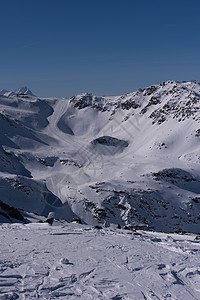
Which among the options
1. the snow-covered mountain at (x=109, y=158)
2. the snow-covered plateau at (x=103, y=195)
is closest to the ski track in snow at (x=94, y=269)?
the snow-covered plateau at (x=103, y=195)

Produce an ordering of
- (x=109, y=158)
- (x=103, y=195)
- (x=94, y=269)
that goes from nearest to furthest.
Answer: (x=94, y=269) < (x=103, y=195) < (x=109, y=158)

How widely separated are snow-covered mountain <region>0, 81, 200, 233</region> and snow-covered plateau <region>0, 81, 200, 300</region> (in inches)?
11.2

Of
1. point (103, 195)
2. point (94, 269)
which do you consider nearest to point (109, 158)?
point (103, 195)

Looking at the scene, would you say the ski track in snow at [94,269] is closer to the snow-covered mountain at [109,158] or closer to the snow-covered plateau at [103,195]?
the snow-covered plateau at [103,195]

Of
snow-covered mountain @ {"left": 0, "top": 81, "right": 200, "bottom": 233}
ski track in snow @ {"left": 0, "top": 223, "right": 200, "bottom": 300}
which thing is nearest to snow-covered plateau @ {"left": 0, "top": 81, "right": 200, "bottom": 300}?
ski track in snow @ {"left": 0, "top": 223, "right": 200, "bottom": 300}

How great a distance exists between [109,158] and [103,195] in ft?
103

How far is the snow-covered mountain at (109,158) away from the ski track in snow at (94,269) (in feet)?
43.8

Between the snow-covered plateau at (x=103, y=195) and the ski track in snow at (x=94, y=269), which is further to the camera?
the snow-covered plateau at (x=103, y=195)

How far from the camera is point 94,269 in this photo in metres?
11.3

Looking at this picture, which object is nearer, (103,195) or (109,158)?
(103,195)

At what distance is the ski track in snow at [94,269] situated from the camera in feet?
29.8

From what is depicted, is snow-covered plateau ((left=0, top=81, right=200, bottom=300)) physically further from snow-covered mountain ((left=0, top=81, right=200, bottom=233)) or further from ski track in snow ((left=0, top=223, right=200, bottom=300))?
snow-covered mountain ((left=0, top=81, right=200, bottom=233))

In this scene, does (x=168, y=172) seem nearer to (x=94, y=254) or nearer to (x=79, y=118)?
(x=94, y=254)

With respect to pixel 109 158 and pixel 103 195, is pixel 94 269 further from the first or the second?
pixel 109 158
